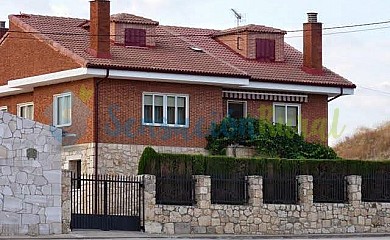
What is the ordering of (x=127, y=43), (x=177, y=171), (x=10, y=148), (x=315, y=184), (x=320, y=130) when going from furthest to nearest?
(x=320, y=130)
(x=127, y=43)
(x=315, y=184)
(x=177, y=171)
(x=10, y=148)

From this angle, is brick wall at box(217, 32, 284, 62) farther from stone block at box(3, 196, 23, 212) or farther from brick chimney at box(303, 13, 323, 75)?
stone block at box(3, 196, 23, 212)

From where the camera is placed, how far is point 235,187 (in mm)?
45156

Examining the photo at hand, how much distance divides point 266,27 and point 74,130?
11.4 meters

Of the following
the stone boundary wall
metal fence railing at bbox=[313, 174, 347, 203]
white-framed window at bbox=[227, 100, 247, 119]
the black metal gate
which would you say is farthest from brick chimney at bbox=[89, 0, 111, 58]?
metal fence railing at bbox=[313, 174, 347, 203]

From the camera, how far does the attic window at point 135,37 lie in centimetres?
5103

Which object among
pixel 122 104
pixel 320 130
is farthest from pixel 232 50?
pixel 122 104

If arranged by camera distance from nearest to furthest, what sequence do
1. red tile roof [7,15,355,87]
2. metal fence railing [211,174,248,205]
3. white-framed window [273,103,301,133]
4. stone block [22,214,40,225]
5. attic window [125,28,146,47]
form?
stone block [22,214,40,225], metal fence railing [211,174,248,205], red tile roof [7,15,355,87], attic window [125,28,146,47], white-framed window [273,103,301,133]

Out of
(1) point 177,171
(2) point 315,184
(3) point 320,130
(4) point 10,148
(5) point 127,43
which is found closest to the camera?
(4) point 10,148

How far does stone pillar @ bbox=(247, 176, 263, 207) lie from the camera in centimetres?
4522

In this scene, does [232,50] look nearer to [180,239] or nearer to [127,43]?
[127,43]

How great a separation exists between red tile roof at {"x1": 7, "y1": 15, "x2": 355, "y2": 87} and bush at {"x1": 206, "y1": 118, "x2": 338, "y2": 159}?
2.07 metres

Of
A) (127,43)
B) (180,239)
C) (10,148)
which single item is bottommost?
(180,239)

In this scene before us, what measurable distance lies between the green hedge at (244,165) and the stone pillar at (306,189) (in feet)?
1.88

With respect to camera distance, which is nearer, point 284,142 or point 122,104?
point 122,104
